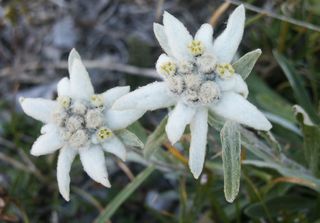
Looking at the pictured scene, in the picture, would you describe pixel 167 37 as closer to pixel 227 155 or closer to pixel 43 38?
pixel 227 155

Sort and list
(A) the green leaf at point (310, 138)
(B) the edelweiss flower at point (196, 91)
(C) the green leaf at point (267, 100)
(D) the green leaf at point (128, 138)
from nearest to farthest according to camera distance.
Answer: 1. (B) the edelweiss flower at point (196, 91)
2. (D) the green leaf at point (128, 138)
3. (A) the green leaf at point (310, 138)
4. (C) the green leaf at point (267, 100)

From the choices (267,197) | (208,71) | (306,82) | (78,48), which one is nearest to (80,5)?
(78,48)

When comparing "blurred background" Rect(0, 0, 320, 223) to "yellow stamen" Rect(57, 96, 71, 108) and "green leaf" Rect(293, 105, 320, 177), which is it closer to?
"green leaf" Rect(293, 105, 320, 177)

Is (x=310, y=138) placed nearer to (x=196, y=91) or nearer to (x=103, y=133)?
(x=196, y=91)

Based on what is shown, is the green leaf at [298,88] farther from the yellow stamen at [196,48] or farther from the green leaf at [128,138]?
the green leaf at [128,138]

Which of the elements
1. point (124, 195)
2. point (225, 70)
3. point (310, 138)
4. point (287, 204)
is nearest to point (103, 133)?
point (225, 70)

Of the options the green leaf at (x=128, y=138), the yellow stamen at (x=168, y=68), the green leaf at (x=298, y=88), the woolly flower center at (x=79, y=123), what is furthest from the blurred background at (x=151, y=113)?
the yellow stamen at (x=168, y=68)

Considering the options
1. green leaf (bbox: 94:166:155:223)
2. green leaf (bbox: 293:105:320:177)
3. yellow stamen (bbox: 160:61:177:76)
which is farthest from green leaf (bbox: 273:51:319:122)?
yellow stamen (bbox: 160:61:177:76)
